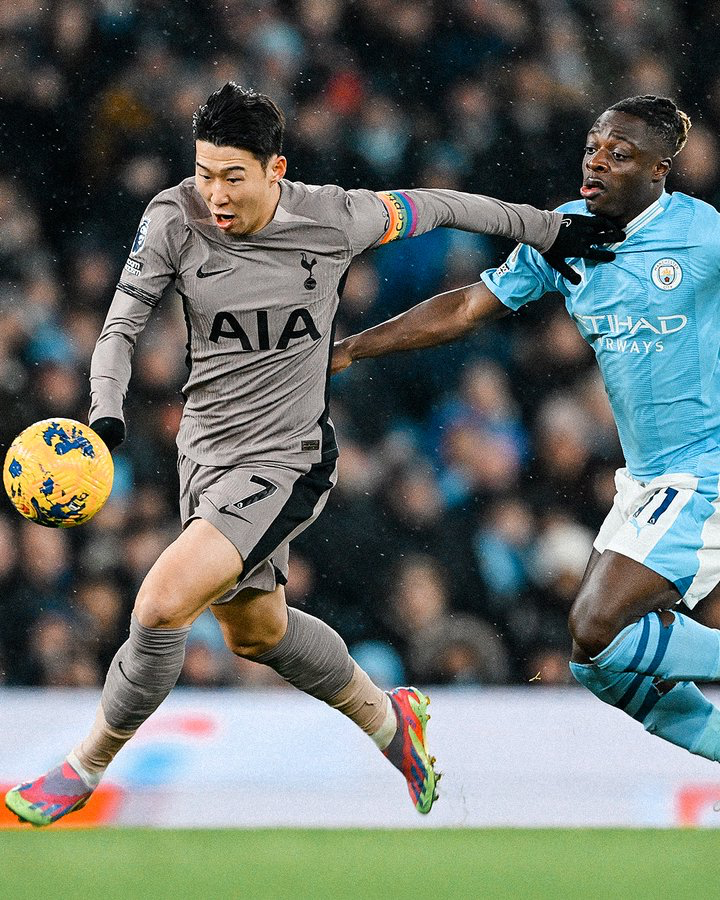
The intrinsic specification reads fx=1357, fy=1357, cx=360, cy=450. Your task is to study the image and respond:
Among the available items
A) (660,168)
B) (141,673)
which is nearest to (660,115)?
(660,168)

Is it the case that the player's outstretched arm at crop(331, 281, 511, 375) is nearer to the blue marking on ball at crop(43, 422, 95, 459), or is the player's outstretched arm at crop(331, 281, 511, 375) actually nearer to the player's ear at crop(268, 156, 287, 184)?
the player's ear at crop(268, 156, 287, 184)

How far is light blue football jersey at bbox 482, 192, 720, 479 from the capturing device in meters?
3.72

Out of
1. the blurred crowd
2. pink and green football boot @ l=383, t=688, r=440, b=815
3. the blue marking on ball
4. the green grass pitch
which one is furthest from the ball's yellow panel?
the blurred crowd

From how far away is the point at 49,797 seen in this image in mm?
3506

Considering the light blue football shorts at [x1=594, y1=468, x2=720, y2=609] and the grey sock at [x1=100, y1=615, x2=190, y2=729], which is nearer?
the grey sock at [x1=100, y1=615, x2=190, y2=729]

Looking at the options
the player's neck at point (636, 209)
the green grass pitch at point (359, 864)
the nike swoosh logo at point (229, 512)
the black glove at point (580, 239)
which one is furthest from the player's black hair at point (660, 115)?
the green grass pitch at point (359, 864)

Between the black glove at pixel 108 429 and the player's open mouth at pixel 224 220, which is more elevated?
the player's open mouth at pixel 224 220

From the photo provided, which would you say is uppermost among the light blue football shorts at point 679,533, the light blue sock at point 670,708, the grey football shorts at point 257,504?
the grey football shorts at point 257,504

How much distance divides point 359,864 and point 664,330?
175cm

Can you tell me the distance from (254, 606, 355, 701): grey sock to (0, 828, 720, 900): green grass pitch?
0.53m

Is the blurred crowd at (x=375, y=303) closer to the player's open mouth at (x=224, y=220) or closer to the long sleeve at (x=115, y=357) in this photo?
the long sleeve at (x=115, y=357)

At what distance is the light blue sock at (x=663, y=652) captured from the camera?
11.6ft

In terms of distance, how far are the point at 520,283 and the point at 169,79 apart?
3.31m

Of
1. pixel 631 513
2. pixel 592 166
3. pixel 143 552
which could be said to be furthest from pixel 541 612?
pixel 592 166
